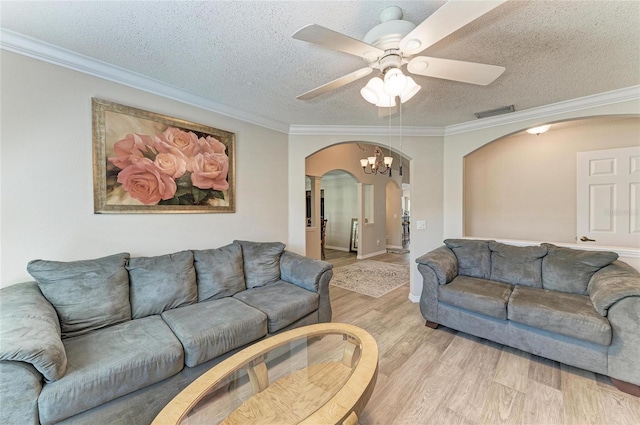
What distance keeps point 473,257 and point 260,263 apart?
2490mm

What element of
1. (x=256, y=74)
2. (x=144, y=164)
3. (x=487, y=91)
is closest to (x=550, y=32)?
(x=487, y=91)

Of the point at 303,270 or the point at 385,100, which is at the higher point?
the point at 385,100

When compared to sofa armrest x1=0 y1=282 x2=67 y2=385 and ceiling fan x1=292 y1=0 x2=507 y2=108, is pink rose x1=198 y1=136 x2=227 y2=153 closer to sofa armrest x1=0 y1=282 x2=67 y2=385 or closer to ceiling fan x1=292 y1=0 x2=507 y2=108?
ceiling fan x1=292 y1=0 x2=507 y2=108

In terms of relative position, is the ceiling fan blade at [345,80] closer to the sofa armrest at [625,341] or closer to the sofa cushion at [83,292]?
the sofa cushion at [83,292]

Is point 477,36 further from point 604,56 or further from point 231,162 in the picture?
point 231,162

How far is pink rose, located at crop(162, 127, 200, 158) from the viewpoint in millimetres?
2383

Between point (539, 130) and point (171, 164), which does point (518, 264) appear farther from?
point (171, 164)

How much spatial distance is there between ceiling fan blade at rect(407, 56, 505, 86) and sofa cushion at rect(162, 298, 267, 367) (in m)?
2.05

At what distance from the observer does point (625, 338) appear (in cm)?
175

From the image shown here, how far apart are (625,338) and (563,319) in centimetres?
32

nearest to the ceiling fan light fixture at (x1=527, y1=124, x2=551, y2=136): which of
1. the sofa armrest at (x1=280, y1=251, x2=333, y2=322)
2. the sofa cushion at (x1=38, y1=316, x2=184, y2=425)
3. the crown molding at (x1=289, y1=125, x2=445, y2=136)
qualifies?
the crown molding at (x1=289, y1=125, x2=445, y2=136)

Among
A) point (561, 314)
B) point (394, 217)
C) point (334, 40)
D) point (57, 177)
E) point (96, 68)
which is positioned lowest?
point (561, 314)

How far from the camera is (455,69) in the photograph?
149 cm

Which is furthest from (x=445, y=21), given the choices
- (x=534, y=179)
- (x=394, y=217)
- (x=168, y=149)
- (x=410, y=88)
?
(x=394, y=217)
